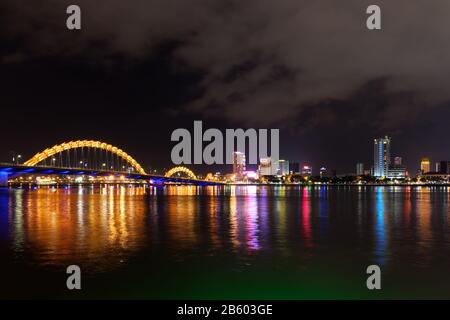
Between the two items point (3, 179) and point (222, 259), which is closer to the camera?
point (222, 259)

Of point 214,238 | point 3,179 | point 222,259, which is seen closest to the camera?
point 222,259

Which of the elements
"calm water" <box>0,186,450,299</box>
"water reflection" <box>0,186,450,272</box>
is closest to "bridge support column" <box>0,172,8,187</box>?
"water reflection" <box>0,186,450,272</box>

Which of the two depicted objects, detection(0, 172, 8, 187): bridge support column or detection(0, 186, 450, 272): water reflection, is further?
detection(0, 172, 8, 187): bridge support column

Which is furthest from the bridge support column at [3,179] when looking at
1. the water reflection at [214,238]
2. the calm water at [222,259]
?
the calm water at [222,259]

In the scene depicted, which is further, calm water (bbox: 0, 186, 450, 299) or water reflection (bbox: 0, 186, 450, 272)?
water reflection (bbox: 0, 186, 450, 272)

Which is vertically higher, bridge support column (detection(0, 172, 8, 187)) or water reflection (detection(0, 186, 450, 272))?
bridge support column (detection(0, 172, 8, 187))

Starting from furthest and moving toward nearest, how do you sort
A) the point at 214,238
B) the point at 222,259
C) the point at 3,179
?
the point at 3,179 → the point at 214,238 → the point at 222,259

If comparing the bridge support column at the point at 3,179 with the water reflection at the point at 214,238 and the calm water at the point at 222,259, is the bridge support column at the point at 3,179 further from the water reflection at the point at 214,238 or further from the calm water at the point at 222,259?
the calm water at the point at 222,259

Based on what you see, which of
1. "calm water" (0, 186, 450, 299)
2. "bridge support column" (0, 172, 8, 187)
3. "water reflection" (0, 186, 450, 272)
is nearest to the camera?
"calm water" (0, 186, 450, 299)

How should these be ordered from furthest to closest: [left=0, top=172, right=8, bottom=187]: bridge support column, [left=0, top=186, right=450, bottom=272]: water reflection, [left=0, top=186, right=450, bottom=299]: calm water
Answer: [left=0, top=172, right=8, bottom=187]: bridge support column < [left=0, top=186, right=450, bottom=272]: water reflection < [left=0, top=186, right=450, bottom=299]: calm water

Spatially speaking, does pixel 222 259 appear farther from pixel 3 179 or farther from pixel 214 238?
pixel 3 179

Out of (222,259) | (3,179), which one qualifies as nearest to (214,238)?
(222,259)

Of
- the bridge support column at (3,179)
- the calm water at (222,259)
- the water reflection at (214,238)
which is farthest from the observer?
the bridge support column at (3,179)

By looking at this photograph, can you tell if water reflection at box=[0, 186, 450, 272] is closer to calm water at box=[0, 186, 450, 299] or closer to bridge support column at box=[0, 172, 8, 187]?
calm water at box=[0, 186, 450, 299]
